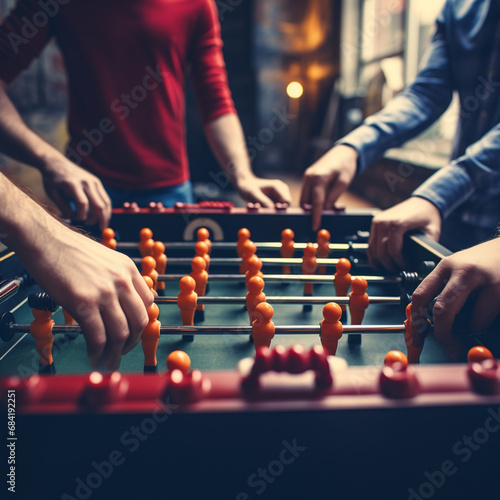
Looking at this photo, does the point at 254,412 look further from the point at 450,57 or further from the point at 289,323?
the point at 450,57

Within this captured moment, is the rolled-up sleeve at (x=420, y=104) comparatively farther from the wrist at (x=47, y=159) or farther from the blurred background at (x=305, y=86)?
the blurred background at (x=305, y=86)

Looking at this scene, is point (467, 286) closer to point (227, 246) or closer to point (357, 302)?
point (357, 302)

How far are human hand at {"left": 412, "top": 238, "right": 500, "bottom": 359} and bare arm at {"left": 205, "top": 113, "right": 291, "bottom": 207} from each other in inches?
28.9

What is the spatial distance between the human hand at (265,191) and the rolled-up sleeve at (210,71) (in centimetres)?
44

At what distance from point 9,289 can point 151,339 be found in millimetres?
328

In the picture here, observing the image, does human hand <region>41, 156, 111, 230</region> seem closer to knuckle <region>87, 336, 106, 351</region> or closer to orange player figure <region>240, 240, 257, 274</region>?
orange player figure <region>240, 240, 257, 274</region>

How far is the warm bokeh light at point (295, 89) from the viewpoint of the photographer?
6803mm

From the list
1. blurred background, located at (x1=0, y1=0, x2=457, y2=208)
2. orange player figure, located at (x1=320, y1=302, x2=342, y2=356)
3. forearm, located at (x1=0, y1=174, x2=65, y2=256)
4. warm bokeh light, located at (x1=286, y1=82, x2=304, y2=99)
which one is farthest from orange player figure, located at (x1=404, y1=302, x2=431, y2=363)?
warm bokeh light, located at (x1=286, y1=82, x2=304, y2=99)

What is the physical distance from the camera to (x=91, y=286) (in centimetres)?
51

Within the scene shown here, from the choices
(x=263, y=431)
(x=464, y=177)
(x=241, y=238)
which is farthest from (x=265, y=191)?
(x=263, y=431)

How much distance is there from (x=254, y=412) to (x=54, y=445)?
0.63 ft

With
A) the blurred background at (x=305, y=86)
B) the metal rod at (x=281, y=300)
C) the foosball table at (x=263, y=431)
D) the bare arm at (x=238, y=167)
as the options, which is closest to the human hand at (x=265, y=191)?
the bare arm at (x=238, y=167)

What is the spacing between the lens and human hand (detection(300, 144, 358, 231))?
1.20m

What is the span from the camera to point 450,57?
147 cm
